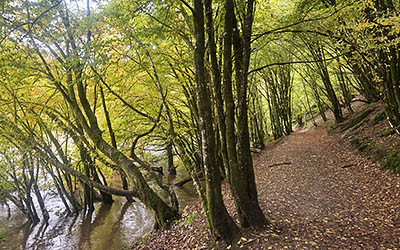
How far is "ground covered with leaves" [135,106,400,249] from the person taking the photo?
15.4ft

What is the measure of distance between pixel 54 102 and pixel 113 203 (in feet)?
24.0

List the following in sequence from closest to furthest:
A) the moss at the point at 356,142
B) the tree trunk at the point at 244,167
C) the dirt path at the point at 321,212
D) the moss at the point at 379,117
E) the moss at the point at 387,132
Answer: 1. the dirt path at the point at 321,212
2. the tree trunk at the point at 244,167
3. the moss at the point at 387,132
4. the moss at the point at 356,142
5. the moss at the point at 379,117

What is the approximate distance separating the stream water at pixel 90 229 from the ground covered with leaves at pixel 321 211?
2.78 meters

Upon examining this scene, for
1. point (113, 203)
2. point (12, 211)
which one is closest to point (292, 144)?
point (113, 203)

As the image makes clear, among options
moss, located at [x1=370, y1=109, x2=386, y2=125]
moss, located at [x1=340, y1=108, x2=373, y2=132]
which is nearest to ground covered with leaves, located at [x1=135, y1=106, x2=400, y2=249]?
moss, located at [x1=370, y1=109, x2=386, y2=125]

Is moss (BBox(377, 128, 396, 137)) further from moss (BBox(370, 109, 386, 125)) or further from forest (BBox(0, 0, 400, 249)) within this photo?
moss (BBox(370, 109, 386, 125))

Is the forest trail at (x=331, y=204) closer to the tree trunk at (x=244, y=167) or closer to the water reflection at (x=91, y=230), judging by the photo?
the tree trunk at (x=244, y=167)

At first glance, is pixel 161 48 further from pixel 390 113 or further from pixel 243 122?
pixel 390 113

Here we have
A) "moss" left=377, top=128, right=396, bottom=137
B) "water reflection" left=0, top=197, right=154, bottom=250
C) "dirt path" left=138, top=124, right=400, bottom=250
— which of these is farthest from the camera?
"water reflection" left=0, top=197, right=154, bottom=250

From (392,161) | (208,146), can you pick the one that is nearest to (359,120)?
(392,161)

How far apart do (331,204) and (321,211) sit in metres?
0.72

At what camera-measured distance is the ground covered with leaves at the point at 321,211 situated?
4.68 m

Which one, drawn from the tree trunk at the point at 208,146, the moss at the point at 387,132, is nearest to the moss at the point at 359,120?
the moss at the point at 387,132

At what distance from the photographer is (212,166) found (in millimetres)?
4922
